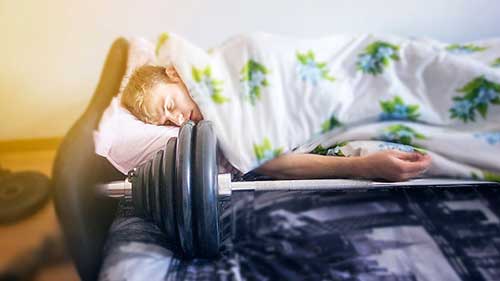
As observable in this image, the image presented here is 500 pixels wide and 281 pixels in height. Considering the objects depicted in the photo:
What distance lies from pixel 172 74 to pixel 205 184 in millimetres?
163

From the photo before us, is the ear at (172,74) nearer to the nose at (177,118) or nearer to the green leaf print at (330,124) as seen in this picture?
the nose at (177,118)

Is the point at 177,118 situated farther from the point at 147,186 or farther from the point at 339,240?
the point at 339,240

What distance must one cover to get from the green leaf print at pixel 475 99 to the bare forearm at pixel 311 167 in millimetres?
189

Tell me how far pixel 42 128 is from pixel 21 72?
9cm

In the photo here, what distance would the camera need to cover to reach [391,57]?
2.28 ft

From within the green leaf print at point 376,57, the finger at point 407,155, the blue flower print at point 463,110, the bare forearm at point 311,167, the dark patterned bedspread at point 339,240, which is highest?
the green leaf print at point 376,57

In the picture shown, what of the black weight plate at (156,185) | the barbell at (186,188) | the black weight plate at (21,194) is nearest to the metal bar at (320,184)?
the barbell at (186,188)

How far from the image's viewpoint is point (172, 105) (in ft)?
1.86

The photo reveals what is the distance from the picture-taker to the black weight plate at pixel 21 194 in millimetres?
526

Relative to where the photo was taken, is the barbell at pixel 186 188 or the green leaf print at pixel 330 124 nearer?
the barbell at pixel 186 188

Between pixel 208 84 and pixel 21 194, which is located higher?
pixel 208 84

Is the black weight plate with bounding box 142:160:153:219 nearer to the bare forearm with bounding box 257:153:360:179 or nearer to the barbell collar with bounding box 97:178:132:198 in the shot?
the barbell collar with bounding box 97:178:132:198

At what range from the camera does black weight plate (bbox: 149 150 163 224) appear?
0.53 meters

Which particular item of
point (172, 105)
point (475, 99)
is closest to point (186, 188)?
point (172, 105)
